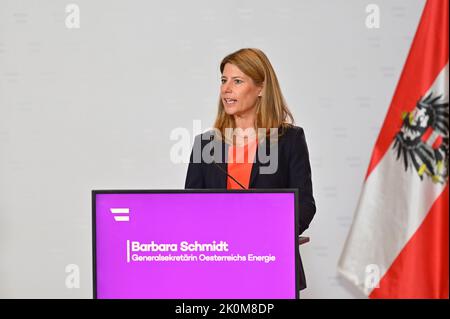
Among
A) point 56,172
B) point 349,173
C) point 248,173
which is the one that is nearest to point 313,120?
point 349,173

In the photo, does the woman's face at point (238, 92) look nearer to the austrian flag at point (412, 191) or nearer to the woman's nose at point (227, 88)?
the woman's nose at point (227, 88)

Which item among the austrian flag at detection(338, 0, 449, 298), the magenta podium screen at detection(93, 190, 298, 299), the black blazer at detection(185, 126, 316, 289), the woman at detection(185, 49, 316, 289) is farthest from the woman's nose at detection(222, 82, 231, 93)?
the magenta podium screen at detection(93, 190, 298, 299)

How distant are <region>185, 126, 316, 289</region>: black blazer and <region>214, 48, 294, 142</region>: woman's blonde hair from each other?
83mm

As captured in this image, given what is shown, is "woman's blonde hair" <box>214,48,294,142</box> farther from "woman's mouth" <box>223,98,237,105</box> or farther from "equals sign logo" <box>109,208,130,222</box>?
"equals sign logo" <box>109,208,130,222</box>

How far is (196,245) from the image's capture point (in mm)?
1553

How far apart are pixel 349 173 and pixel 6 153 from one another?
201 cm

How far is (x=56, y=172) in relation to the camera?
351 cm

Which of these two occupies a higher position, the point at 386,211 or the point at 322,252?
the point at 386,211

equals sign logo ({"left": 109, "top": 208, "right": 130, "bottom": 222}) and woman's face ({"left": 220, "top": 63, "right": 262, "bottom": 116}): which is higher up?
woman's face ({"left": 220, "top": 63, "right": 262, "bottom": 116})

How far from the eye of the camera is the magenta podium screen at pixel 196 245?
1.54m

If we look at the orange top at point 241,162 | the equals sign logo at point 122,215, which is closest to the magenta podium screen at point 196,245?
the equals sign logo at point 122,215

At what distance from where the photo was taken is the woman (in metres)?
2.22

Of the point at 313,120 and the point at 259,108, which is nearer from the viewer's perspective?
the point at 259,108

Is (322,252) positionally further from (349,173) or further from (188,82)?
(188,82)
